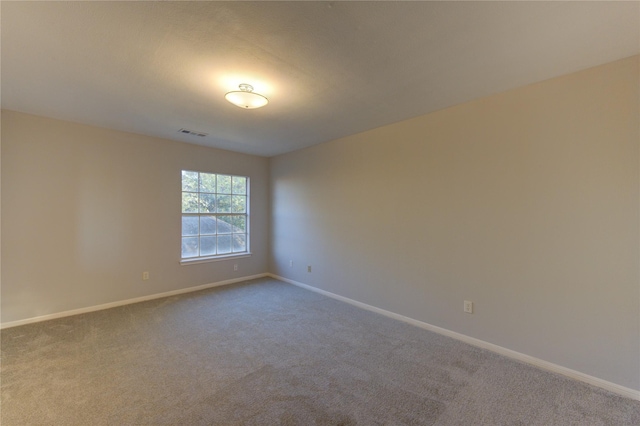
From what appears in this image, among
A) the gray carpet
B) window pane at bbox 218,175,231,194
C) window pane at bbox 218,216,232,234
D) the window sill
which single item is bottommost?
the gray carpet

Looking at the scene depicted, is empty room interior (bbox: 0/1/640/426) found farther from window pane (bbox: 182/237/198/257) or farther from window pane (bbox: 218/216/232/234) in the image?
window pane (bbox: 218/216/232/234)

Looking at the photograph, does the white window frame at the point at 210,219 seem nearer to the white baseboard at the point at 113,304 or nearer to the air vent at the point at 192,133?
the white baseboard at the point at 113,304

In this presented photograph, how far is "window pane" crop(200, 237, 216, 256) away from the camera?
4.68 m

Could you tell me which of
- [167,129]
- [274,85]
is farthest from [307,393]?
[167,129]

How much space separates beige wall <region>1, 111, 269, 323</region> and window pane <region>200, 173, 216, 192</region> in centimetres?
14

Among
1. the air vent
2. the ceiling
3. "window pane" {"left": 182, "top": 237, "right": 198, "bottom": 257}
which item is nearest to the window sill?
"window pane" {"left": 182, "top": 237, "right": 198, "bottom": 257}

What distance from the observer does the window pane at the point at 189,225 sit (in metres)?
4.47

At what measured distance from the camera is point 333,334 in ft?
9.60

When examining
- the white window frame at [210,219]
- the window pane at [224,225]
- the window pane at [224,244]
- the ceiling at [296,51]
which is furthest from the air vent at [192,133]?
the window pane at [224,244]

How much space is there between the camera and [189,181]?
4.52m

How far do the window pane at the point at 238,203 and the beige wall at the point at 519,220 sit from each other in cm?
236

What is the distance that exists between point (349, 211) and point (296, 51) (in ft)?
8.01

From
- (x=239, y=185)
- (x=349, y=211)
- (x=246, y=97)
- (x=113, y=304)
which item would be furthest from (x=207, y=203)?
(x=246, y=97)

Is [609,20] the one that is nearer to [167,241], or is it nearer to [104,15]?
[104,15]
